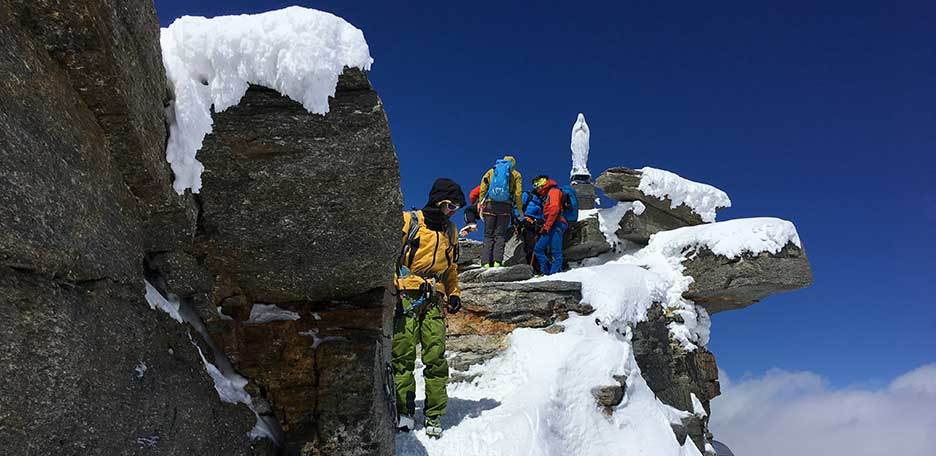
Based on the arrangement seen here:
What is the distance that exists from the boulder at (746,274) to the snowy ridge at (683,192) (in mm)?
3132

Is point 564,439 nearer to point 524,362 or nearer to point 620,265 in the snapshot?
point 524,362

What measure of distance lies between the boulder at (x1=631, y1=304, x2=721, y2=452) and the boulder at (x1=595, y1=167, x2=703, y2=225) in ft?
15.2

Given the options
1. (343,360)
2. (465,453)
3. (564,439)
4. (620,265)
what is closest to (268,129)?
(343,360)

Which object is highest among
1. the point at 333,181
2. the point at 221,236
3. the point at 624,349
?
the point at 624,349

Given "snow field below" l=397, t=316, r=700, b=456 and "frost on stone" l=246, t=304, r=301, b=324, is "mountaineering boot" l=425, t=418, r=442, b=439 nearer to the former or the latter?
"snow field below" l=397, t=316, r=700, b=456

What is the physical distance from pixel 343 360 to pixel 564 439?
3475 mm

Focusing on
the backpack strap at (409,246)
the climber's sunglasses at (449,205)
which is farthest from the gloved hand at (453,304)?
the climber's sunglasses at (449,205)

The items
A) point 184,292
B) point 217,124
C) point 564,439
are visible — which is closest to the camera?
point 217,124

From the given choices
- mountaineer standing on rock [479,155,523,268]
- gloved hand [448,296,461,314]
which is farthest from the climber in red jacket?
gloved hand [448,296,461,314]

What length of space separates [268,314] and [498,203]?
7905mm

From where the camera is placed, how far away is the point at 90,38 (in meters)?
2.71

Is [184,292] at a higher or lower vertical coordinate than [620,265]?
lower

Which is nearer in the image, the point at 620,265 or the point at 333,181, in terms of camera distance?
the point at 333,181

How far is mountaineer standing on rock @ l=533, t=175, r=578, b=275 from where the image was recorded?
12.9 meters
